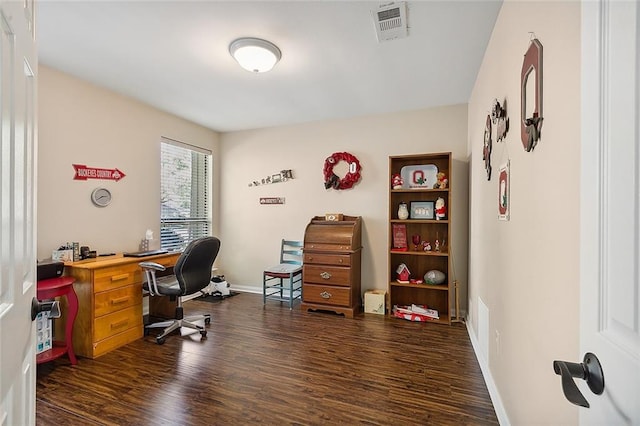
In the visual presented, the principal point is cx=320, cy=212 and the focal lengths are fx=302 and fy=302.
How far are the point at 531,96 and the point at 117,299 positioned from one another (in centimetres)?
344

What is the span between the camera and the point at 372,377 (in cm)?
230

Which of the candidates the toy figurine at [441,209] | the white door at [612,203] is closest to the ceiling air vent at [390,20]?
the white door at [612,203]

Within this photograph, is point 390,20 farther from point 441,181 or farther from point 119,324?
point 119,324

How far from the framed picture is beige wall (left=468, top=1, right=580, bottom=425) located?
5.03ft

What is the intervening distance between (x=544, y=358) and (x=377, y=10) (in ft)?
6.95

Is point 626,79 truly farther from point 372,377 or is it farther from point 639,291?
point 372,377

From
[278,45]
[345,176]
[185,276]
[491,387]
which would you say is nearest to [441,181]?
[345,176]

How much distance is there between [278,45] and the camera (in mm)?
2391

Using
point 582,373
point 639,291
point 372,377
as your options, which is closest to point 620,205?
point 639,291

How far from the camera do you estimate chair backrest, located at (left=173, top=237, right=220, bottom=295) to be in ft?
9.59

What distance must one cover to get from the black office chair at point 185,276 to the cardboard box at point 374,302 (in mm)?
1935

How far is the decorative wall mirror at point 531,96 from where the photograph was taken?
123 centimetres

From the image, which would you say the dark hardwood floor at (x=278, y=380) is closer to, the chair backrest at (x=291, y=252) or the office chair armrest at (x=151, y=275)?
the office chair armrest at (x=151, y=275)

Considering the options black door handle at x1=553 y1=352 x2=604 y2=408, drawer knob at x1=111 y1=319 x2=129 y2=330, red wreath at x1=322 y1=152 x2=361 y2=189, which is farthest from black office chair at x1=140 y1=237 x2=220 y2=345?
black door handle at x1=553 y1=352 x2=604 y2=408
